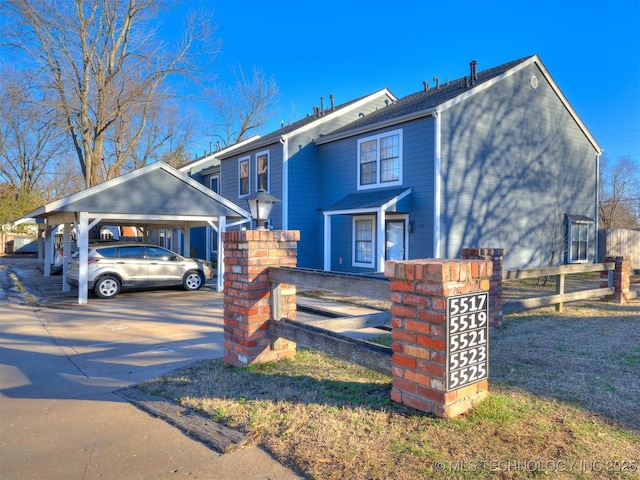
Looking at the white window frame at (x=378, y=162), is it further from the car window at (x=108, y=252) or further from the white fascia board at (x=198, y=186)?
the car window at (x=108, y=252)

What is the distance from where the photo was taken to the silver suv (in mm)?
11078

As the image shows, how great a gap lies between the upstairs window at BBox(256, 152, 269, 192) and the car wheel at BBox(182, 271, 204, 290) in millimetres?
5599

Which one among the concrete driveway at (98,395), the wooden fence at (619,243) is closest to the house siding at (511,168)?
the wooden fence at (619,243)

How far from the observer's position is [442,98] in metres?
13.8

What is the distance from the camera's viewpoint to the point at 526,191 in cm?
1566

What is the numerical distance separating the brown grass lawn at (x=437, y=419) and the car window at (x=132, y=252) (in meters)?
7.92

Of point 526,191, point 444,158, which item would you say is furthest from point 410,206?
point 526,191

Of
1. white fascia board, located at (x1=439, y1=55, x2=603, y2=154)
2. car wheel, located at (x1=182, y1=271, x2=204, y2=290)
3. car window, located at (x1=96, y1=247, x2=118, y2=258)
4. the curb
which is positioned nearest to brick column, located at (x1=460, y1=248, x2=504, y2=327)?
the curb

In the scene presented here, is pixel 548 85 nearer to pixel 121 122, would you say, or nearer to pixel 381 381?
pixel 381 381

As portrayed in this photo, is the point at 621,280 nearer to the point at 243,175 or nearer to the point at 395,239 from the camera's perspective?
the point at 395,239

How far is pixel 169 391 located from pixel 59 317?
5624 mm

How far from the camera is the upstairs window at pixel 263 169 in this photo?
17.5 metres

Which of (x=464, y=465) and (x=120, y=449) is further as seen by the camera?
(x=120, y=449)

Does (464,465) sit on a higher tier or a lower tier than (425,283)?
lower
